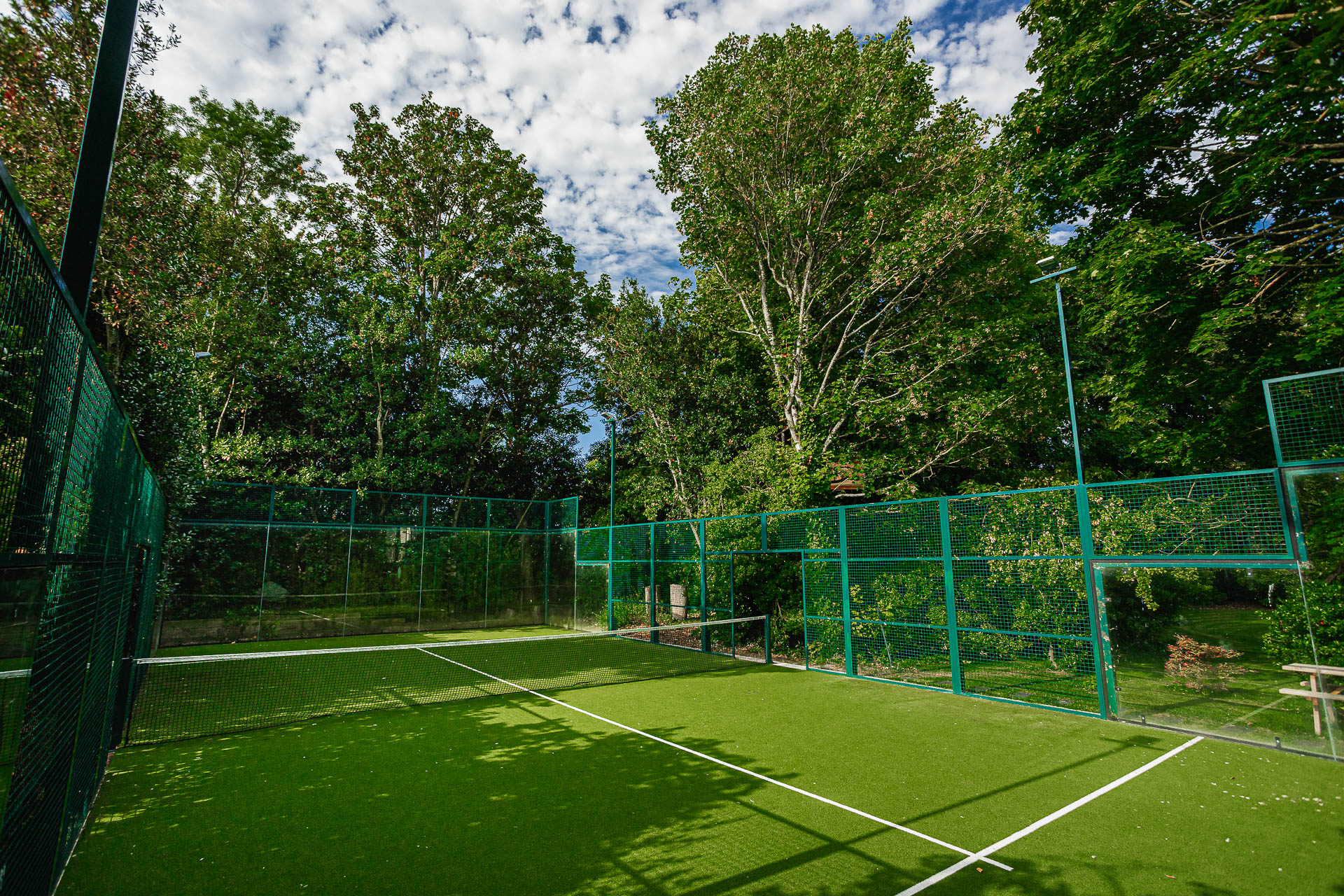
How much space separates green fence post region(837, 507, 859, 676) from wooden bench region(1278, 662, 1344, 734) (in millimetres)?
5507

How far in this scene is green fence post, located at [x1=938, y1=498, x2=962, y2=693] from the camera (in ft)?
30.2

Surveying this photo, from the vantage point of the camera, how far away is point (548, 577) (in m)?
19.5

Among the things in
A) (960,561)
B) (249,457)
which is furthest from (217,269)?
(960,561)

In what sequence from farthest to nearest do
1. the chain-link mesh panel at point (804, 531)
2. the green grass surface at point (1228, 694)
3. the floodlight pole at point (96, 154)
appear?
the chain-link mesh panel at point (804, 531) → the green grass surface at point (1228, 694) → the floodlight pole at point (96, 154)

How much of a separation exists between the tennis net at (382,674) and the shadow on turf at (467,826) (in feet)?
4.05

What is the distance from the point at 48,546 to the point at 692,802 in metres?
4.58

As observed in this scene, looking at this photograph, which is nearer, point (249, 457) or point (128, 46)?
point (128, 46)

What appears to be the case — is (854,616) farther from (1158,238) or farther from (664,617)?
(1158,238)

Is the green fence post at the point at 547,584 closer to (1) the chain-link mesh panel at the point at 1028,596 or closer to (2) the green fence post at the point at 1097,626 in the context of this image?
(1) the chain-link mesh panel at the point at 1028,596

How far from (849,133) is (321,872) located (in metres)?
18.7

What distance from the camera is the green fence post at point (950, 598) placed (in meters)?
9.22

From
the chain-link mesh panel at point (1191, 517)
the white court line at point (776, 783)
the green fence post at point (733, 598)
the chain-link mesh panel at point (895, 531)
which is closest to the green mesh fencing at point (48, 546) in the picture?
the white court line at point (776, 783)

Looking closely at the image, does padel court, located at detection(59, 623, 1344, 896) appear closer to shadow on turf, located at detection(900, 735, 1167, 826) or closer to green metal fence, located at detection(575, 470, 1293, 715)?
shadow on turf, located at detection(900, 735, 1167, 826)

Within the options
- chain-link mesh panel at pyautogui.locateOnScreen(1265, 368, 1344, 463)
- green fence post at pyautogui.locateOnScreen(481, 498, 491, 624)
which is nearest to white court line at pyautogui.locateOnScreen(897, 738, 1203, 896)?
chain-link mesh panel at pyautogui.locateOnScreen(1265, 368, 1344, 463)
